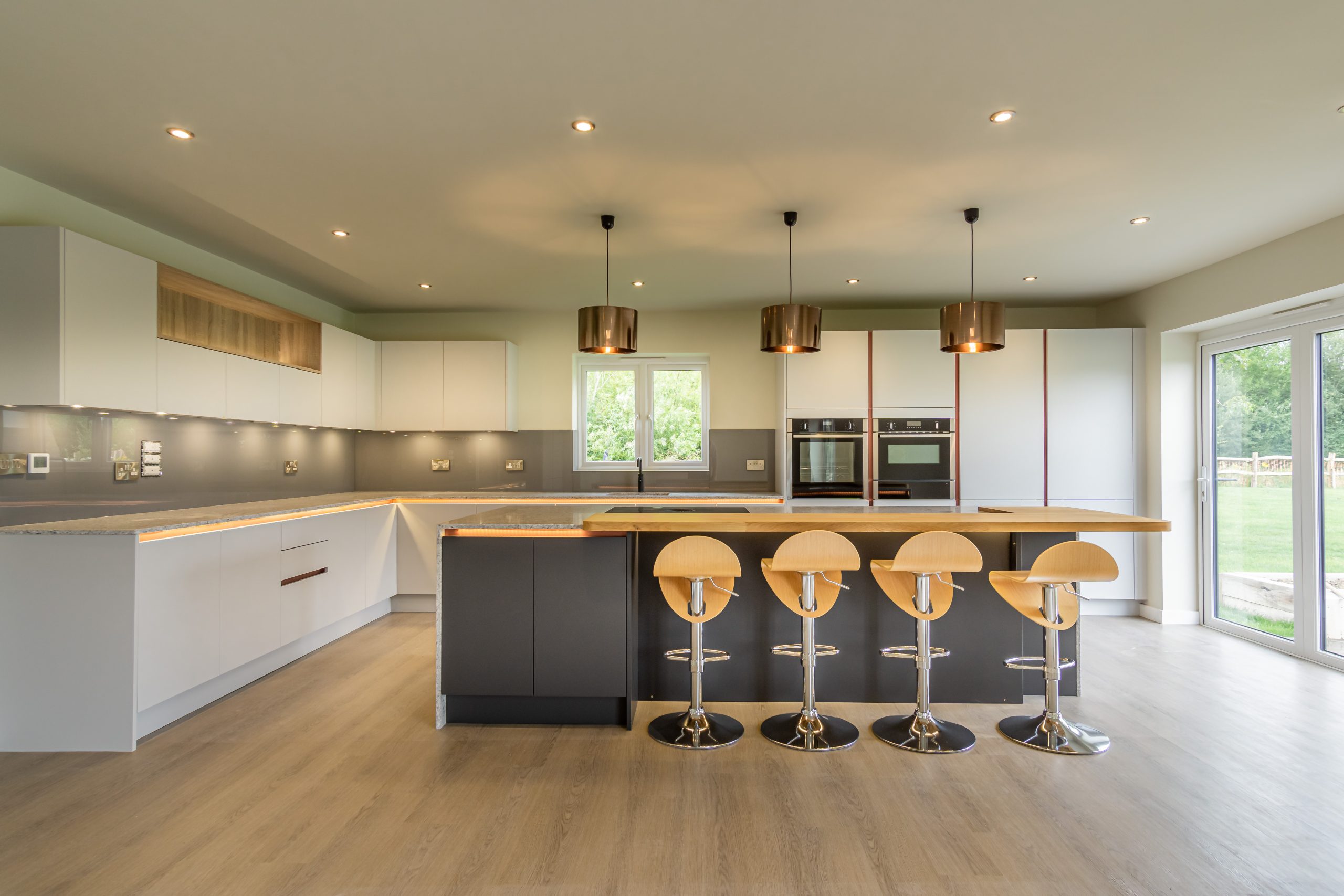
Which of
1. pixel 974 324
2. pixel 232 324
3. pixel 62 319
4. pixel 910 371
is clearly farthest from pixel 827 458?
pixel 62 319

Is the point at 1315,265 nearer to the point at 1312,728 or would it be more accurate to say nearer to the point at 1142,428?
the point at 1142,428

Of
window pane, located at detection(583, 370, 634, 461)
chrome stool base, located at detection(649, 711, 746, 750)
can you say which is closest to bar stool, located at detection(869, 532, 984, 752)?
chrome stool base, located at detection(649, 711, 746, 750)

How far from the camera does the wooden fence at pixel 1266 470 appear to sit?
398 cm

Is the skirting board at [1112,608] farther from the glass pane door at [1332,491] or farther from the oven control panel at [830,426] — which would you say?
the oven control panel at [830,426]

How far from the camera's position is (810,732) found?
288 centimetres

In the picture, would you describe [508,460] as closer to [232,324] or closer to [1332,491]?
[232,324]

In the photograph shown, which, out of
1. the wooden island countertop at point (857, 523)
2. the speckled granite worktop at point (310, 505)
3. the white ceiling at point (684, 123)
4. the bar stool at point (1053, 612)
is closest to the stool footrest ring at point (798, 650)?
the wooden island countertop at point (857, 523)

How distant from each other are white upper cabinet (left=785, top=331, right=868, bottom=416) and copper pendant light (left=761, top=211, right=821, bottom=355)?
6.02ft

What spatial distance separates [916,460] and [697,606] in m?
3.06

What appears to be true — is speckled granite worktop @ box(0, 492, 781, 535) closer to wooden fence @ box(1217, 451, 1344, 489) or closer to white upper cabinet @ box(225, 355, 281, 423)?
white upper cabinet @ box(225, 355, 281, 423)

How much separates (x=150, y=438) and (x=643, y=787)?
323 cm

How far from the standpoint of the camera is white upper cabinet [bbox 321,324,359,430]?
499 centimetres

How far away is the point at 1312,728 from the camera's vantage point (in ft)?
9.97

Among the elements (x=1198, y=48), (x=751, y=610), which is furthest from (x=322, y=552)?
(x=1198, y=48)
